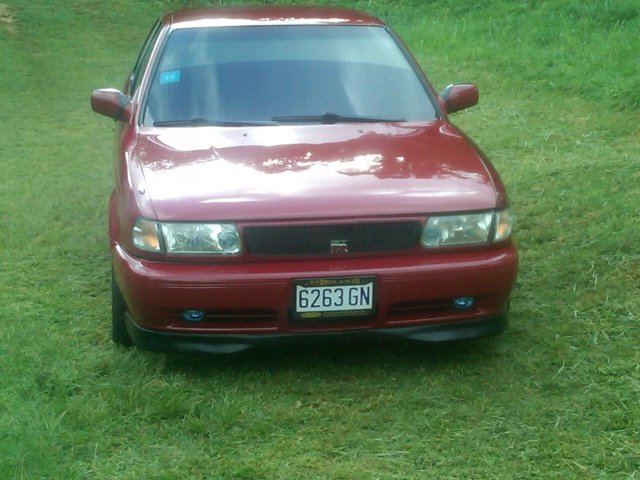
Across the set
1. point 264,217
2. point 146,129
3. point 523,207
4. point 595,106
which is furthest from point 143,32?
point 264,217

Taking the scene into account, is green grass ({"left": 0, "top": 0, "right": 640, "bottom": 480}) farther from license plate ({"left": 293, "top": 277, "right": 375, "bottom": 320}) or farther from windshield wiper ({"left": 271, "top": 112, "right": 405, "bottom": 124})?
windshield wiper ({"left": 271, "top": 112, "right": 405, "bottom": 124})

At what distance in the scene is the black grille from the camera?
4.39 metres

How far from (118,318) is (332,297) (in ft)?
3.60

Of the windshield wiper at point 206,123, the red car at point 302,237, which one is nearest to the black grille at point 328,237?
the red car at point 302,237

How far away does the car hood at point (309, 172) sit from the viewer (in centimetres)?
445

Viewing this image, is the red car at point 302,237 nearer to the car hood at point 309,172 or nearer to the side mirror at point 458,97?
the car hood at point 309,172

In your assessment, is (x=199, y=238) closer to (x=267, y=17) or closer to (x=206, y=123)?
(x=206, y=123)

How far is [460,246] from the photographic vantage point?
14.9 ft

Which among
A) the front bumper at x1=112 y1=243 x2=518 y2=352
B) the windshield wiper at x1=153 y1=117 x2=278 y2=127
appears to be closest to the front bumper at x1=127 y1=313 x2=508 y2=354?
the front bumper at x1=112 y1=243 x2=518 y2=352

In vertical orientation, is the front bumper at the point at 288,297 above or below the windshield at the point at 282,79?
below

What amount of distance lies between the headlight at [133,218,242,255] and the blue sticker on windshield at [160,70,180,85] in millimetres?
1416

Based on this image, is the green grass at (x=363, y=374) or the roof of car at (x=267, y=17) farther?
the roof of car at (x=267, y=17)

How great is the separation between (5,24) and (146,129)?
11975mm

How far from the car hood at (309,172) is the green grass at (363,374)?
0.73 meters
